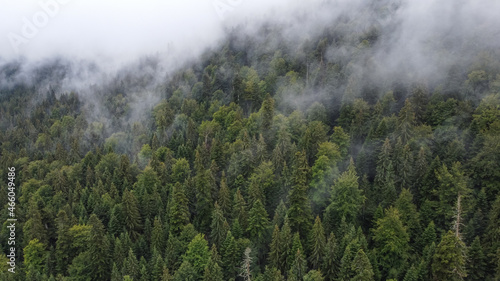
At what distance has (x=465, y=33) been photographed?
4301 inches

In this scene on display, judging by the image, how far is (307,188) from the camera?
68438 mm

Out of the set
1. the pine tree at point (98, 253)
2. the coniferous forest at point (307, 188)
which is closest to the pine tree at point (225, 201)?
the coniferous forest at point (307, 188)

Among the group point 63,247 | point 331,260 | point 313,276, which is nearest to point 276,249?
point 313,276

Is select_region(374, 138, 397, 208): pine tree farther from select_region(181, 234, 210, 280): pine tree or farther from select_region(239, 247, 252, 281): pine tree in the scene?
select_region(181, 234, 210, 280): pine tree

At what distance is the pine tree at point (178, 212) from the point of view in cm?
7031

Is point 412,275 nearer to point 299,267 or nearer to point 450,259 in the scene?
point 450,259

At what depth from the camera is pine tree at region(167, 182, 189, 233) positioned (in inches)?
2768

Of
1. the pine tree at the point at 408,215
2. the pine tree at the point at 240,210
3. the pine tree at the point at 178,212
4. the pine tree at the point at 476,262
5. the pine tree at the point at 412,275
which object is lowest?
the pine tree at the point at 476,262

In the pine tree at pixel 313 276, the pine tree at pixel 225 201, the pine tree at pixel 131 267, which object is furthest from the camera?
the pine tree at pixel 225 201

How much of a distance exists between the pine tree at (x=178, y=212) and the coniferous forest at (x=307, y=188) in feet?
0.90

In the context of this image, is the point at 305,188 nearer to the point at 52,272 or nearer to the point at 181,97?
the point at 52,272

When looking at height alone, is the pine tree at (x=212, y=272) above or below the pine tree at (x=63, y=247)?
below

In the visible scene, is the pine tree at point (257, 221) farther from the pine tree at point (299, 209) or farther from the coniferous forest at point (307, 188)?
the pine tree at point (299, 209)

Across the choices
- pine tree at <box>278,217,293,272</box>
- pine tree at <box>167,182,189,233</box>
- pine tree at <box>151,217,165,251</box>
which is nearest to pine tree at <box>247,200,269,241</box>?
pine tree at <box>278,217,293,272</box>
